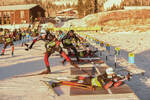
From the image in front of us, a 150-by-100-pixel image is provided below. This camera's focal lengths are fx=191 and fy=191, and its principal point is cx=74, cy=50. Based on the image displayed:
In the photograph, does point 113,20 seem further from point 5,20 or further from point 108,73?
point 108,73

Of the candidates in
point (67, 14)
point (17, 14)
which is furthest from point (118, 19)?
point (67, 14)

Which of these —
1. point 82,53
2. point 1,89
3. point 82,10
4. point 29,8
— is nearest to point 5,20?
point 29,8

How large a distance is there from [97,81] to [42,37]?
3425 millimetres

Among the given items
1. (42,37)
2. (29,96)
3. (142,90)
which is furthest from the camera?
(42,37)

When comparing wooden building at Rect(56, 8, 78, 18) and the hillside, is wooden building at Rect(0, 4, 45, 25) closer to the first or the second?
the hillside

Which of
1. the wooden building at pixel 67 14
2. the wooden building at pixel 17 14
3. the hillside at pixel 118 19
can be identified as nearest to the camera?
the hillside at pixel 118 19

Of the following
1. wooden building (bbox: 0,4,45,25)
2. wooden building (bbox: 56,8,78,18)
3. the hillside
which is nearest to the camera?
the hillside

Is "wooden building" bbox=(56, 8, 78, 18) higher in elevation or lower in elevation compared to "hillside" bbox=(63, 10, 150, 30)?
higher

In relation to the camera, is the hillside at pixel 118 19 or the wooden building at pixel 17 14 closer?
the hillside at pixel 118 19

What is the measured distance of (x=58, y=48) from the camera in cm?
859

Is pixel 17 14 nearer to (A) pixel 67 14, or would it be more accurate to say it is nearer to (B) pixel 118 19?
(B) pixel 118 19

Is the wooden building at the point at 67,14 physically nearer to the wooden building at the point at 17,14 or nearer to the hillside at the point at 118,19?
the hillside at the point at 118,19

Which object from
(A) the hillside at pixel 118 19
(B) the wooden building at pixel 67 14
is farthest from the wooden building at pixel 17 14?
(B) the wooden building at pixel 67 14

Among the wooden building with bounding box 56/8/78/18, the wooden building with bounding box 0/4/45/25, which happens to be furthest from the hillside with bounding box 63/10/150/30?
the wooden building with bounding box 56/8/78/18
